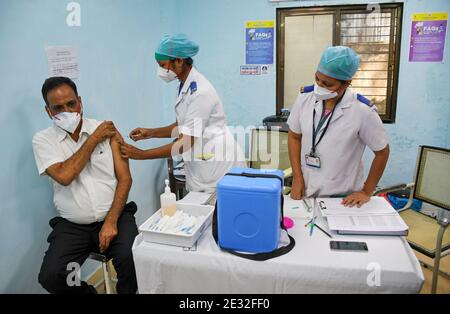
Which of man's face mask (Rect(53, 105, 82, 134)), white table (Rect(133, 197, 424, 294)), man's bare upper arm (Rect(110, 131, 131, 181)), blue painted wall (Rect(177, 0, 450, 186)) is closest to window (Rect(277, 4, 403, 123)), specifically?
blue painted wall (Rect(177, 0, 450, 186))

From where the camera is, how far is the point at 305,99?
1735mm

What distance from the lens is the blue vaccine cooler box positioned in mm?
1134

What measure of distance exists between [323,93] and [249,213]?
0.75m

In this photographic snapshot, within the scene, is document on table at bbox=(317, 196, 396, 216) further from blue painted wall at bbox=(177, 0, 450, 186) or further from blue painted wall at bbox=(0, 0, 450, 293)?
blue painted wall at bbox=(177, 0, 450, 186)

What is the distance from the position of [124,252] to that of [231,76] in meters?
2.28

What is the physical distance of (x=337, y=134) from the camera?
1624 mm

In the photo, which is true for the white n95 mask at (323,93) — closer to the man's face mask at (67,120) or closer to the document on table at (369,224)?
the document on table at (369,224)

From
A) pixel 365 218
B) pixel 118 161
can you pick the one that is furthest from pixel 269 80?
pixel 365 218

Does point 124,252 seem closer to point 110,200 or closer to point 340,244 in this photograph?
point 110,200

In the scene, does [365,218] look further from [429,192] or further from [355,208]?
[429,192]

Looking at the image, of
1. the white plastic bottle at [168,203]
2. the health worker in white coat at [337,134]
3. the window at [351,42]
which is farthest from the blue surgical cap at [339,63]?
the window at [351,42]

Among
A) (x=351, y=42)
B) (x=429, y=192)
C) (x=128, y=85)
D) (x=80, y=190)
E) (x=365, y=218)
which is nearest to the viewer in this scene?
(x=365, y=218)

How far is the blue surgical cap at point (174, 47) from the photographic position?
5.94ft
